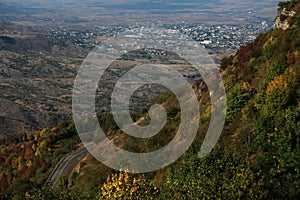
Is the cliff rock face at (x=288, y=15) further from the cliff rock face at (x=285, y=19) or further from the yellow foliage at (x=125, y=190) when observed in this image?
the yellow foliage at (x=125, y=190)

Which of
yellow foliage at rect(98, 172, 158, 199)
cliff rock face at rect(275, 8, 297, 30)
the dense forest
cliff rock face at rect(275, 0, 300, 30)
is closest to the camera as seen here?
yellow foliage at rect(98, 172, 158, 199)

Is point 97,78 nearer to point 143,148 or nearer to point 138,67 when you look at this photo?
point 138,67

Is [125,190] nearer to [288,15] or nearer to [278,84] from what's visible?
[278,84]

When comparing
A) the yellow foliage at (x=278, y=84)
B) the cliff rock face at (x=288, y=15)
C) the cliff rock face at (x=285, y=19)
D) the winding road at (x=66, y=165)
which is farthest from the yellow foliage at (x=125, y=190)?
the cliff rock face at (x=285, y=19)

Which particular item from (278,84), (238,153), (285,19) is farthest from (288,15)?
(238,153)

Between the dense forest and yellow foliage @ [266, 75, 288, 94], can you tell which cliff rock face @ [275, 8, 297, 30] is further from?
yellow foliage @ [266, 75, 288, 94]

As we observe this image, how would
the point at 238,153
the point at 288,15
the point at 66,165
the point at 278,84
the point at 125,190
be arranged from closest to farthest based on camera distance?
the point at 125,190
the point at 238,153
the point at 278,84
the point at 66,165
the point at 288,15

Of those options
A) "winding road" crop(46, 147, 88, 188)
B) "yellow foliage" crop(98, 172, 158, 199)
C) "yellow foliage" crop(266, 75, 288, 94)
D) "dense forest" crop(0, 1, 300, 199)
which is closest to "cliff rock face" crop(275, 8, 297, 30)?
"dense forest" crop(0, 1, 300, 199)

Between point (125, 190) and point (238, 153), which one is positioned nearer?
point (125, 190)

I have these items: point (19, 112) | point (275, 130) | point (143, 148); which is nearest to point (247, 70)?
point (143, 148)

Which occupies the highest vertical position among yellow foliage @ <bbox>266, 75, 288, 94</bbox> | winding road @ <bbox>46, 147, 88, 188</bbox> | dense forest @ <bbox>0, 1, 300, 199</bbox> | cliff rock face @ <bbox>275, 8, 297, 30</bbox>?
cliff rock face @ <bbox>275, 8, 297, 30</bbox>
